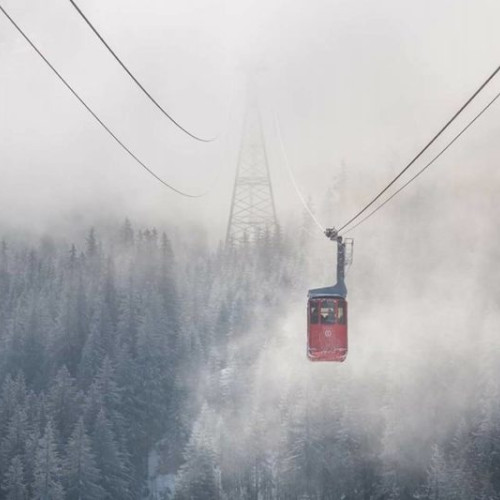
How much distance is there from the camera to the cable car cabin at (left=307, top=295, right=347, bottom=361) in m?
39.3

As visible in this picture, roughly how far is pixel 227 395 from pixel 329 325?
106 m

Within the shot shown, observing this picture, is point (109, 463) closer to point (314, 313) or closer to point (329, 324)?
point (314, 313)

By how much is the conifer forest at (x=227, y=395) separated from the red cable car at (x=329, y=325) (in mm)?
71856

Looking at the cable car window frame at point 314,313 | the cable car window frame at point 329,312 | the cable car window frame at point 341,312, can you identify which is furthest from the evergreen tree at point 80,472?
the cable car window frame at point 341,312

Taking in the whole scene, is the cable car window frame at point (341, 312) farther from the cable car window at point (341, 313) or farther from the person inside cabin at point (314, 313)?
the person inside cabin at point (314, 313)

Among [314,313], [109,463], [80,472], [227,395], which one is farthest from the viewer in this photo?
[227,395]

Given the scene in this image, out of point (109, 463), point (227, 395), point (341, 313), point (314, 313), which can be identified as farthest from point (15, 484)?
point (341, 313)

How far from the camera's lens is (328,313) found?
39.4 m

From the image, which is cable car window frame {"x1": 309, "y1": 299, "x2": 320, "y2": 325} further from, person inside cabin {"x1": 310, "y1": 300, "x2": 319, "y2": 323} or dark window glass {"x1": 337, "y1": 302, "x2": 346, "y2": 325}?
dark window glass {"x1": 337, "y1": 302, "x2": 346, "y2": 325}

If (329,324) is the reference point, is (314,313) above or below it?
above

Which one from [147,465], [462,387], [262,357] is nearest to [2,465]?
[147,465]

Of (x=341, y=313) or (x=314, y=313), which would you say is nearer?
(x=341, y=313)

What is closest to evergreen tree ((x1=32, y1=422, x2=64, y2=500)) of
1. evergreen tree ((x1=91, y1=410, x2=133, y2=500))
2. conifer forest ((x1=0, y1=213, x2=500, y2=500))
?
conifer forest ((x1=0, y1=213, x2=500, y2=500))

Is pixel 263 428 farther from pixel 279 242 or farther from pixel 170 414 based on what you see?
pixel 279 242
